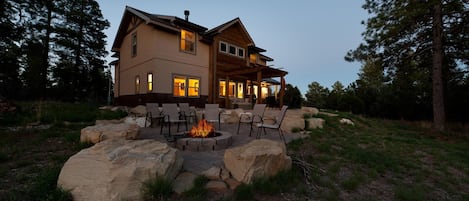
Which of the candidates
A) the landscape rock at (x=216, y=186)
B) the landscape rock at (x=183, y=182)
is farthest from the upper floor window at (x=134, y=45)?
the landscape rock at (x=216, y=186)

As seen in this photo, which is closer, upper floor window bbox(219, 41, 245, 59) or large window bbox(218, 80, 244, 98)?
upper floor window bbox(219, 41, 245, 59)

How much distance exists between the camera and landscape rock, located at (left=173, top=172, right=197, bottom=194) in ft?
8.67

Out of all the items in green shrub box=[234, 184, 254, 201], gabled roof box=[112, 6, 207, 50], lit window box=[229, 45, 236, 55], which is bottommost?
green shrub box=[234, 184, 254, 201]

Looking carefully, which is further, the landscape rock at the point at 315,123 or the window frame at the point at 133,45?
the window frame at the point at 133,45

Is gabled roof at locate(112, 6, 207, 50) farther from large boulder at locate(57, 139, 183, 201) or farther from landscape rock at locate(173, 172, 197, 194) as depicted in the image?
landscape rock at locate(173, 172, 197, 194)

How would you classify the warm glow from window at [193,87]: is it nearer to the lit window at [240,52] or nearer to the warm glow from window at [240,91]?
the lit window at [240,52]

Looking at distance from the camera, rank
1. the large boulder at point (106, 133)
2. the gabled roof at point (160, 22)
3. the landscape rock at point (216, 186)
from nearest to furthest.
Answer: the landscape rock at point (216, 186), the large boulder at point (106, 133), the gabled roof at point (160, 22)

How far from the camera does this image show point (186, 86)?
39.4 feet

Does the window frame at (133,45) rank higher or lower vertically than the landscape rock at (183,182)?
higher

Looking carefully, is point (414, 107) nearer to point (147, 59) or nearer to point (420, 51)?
point (420, 51)

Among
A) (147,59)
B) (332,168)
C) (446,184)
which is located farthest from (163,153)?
(147,59)

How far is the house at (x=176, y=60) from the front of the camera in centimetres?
1101

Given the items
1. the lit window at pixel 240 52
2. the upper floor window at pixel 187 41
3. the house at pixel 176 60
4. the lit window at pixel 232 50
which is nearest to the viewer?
the house at pixel 176 60

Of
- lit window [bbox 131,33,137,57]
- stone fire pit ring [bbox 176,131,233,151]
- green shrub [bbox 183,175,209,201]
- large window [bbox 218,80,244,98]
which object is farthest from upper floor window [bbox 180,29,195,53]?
green shrub [bbox 183,175,209,201]
